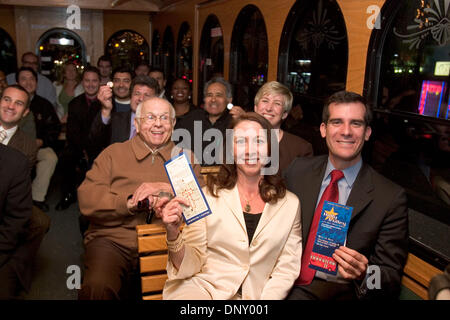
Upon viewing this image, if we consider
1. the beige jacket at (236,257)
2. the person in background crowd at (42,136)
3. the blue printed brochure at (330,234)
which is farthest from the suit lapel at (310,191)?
the person in background crowd at (42,136)

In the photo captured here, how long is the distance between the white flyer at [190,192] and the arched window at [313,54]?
6.89 feet

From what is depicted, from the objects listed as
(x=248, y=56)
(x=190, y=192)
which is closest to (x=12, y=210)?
(x=190, y=192)

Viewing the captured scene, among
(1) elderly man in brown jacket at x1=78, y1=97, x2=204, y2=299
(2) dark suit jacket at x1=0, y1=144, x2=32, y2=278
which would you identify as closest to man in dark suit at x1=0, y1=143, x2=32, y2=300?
(2) dark suit jacket at x1=0, y1=144, x2=32, y2=278

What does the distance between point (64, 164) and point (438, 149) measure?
15.0ft

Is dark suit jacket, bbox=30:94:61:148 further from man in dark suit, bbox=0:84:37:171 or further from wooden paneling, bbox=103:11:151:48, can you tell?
wooden paneling, bbox=103:11:151:48

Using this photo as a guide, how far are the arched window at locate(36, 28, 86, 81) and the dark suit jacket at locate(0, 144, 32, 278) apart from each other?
1023 cm

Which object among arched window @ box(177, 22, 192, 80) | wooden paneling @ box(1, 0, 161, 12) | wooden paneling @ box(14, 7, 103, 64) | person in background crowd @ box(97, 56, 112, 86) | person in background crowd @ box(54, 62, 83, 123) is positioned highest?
wooden paneling @ box(1, 0, 161, 12)

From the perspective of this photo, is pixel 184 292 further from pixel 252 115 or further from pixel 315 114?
pixel 315 114

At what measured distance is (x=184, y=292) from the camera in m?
1.98

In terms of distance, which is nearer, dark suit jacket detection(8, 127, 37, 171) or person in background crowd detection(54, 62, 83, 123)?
dark suit jacket detection(8, 127, 37, 171)

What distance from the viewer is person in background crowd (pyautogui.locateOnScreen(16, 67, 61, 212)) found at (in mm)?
5102

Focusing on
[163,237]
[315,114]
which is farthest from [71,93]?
[163,237]

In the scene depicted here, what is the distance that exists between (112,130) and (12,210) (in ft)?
5.19

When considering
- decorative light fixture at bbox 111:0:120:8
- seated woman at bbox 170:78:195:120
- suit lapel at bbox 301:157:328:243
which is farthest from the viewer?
decorative light fixture at bbox 111:0:120:8
